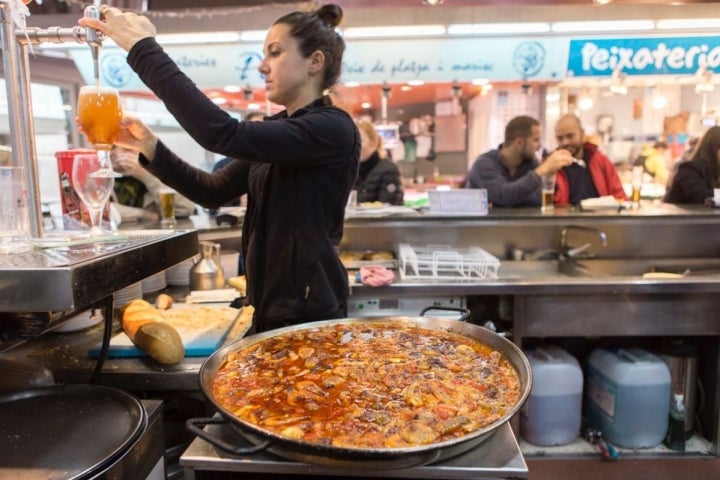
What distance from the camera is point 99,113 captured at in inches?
54.6

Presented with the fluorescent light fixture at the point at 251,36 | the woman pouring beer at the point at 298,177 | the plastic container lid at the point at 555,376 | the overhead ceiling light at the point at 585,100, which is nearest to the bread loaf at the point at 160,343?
the woman pouring beer at the point at 298,177

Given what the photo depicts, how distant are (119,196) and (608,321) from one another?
3.23 metres

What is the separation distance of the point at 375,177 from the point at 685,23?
3.33 m

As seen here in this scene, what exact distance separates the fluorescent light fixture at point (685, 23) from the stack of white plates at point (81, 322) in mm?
5405

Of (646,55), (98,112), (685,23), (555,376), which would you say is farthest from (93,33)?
(685,23)

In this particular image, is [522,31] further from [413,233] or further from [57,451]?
[57,451]

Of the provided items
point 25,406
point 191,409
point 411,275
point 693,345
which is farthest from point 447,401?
point 693,345

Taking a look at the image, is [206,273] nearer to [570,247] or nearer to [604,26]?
[570,247]

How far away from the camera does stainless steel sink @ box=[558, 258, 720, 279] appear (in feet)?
10.4

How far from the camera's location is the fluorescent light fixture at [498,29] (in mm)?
5023

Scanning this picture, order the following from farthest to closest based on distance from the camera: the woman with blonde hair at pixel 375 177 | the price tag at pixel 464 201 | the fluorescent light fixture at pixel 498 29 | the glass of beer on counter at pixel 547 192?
1. the fluorescent light fixture at pixel 498 29
2. the woman with blonde hair at pixel 375 177
3. the glass of beer on counter at pixel 547 192
4. the price tag at pixel 464 201

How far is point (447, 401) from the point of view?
1.14 metres

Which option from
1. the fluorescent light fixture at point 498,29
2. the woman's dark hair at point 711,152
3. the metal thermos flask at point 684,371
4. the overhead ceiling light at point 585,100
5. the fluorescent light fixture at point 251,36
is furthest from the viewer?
the overhead ceiling light at point 585,100

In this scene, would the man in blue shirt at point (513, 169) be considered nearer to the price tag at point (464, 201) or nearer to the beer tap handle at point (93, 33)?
the price tag at point (464, 201)
